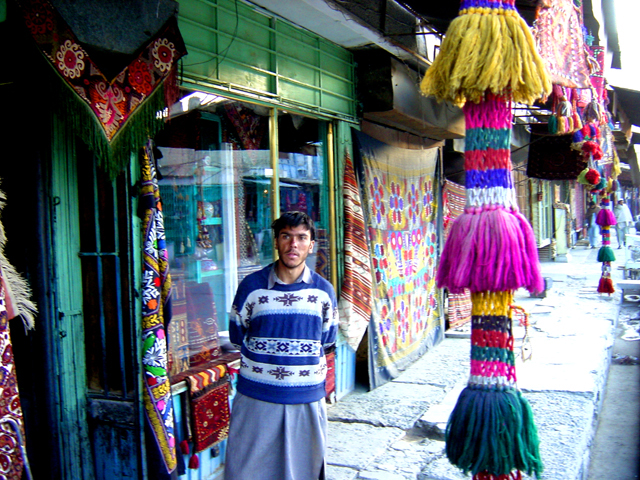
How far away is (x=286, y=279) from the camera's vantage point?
274 centimetres

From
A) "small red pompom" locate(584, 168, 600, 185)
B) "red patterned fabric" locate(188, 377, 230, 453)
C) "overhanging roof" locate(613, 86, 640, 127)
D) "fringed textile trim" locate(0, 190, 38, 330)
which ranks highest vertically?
"overhanging roof" locate(613, 86, 640, 127)

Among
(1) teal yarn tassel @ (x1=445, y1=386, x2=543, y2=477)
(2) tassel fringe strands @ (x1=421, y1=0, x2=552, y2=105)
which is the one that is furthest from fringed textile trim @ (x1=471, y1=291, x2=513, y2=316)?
(2) tassel fringe strands @ (x1=421, y1=0, x2=552, y2=105)

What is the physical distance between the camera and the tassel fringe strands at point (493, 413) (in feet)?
6.13

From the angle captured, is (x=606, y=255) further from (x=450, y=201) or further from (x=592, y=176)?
(x=450, y=201)

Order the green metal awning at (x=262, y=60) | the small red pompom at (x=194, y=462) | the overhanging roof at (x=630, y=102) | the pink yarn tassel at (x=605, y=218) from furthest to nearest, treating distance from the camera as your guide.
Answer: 1. the pink yarn tassel at (x=605, y=218)
2. the overhanging roof at (x=630, y=102)
3. the green metal awning at (x=262, y=60)
4. the small red pompom at (x=194, y=462)

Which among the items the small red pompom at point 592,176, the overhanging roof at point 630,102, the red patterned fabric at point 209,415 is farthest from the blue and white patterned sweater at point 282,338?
the overhanging roof at point 630,102

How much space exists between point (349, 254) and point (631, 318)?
22.7 ft

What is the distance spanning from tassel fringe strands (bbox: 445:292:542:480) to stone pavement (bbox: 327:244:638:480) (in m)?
1.43

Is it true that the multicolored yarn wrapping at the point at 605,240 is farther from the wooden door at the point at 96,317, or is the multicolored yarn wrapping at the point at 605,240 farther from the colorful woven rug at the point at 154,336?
the wooden door at the point at 96,317

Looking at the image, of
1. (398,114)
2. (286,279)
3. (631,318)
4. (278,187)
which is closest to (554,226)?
(631,318)

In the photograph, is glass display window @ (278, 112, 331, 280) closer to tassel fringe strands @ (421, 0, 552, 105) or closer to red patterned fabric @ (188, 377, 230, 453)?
red patterned fabric @ (188, 377, 230, 453)

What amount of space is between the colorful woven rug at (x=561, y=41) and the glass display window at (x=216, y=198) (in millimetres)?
1993

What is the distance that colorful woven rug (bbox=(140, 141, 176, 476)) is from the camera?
9.52ft

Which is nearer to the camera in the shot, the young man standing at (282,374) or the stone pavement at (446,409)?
the young man standing at (282,374)
